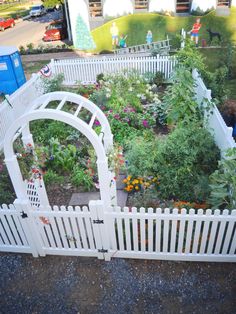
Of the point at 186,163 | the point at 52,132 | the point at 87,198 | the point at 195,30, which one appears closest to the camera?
the point at 186,163

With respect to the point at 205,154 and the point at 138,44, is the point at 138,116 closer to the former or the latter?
the point at 205,154

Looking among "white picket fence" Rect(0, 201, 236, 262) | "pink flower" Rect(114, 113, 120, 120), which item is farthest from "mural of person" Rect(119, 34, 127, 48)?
"white picket fence" Rect(0, 201, 236, 262)

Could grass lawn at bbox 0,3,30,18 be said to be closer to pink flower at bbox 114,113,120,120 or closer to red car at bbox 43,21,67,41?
red car at bbox 43,21,67,41

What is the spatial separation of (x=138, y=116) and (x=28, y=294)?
5.03m

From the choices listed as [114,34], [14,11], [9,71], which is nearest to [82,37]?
[114,34]

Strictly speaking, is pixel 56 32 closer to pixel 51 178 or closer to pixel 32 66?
pixel 32 66

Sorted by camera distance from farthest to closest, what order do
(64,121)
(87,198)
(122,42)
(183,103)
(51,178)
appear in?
(122,42) < (183,103) < (51,178) < (87,198) < (64,121)

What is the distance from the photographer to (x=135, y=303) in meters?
3.58

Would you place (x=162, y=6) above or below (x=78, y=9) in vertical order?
below

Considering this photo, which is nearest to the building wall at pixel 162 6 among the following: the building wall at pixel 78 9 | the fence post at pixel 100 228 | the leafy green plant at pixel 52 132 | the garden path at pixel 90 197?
the building wall at pixel 78 9

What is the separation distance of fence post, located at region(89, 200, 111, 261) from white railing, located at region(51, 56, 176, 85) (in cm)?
757

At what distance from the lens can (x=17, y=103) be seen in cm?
809

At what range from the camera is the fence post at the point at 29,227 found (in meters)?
3.70

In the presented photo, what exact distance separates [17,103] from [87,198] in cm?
440
